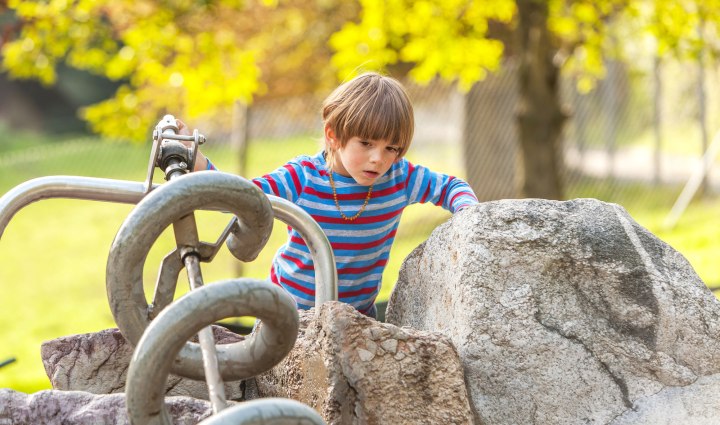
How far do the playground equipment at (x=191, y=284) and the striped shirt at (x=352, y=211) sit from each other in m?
0.38

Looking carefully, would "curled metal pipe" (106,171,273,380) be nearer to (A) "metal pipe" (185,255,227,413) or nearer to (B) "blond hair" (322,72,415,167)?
(A) "metal pipe" (185,255,227,413)

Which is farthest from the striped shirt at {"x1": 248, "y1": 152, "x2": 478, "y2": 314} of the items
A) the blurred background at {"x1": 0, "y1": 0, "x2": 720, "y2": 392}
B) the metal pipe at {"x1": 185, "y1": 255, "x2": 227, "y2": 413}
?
the blurred background at {"x1": 0, "y1": 0, "x2": 720, "y2": 392}

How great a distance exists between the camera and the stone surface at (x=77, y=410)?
1.93 meters

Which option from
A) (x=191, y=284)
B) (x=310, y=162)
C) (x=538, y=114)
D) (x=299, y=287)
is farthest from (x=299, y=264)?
(x=538, y=114)

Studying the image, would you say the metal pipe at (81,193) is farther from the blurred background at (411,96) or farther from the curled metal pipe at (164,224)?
the blurred background at (411,96)

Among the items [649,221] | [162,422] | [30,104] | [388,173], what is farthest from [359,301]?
[30,104]

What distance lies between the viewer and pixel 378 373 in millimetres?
1928

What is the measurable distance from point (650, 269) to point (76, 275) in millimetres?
9699

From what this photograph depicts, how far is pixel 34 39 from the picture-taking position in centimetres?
573

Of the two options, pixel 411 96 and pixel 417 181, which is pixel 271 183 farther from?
pixel 411 96

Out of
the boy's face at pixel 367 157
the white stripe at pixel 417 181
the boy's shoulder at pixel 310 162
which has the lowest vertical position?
the white stripe at pixel 417 181

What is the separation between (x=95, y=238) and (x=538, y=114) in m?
7.02

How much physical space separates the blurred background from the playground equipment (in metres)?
3.31

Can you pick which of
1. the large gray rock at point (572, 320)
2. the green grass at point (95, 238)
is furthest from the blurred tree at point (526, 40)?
the large gray rock at point (572, 320)
